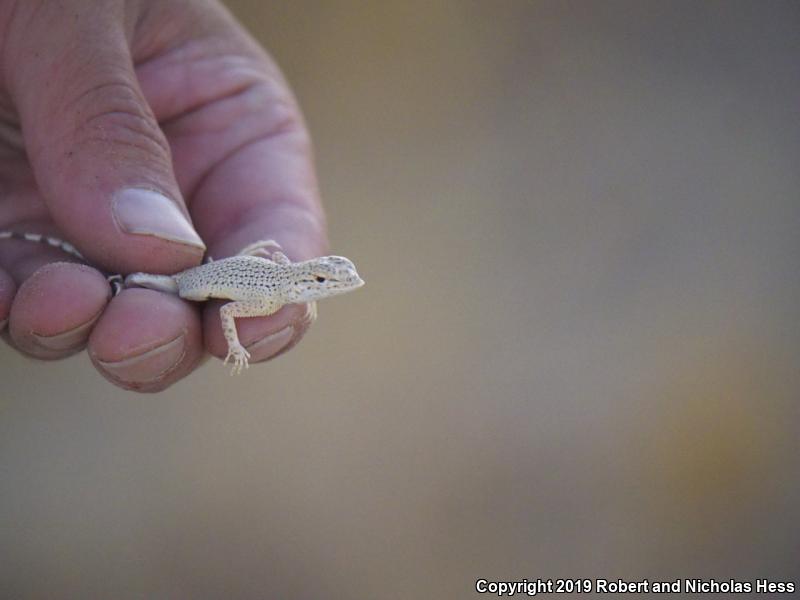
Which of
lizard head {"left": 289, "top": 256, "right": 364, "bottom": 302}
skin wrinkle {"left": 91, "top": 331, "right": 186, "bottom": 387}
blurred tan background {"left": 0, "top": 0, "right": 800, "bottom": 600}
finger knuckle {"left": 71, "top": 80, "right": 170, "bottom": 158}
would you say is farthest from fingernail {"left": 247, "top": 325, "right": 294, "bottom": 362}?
blurred tan background {"left": 0, "top": 0, "right": 800, "bottom": 600}

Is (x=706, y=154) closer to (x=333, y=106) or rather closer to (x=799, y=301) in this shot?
(x=799, y=301)

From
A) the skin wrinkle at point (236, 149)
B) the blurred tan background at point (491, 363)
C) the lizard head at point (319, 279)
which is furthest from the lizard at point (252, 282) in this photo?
the blurred tan background at point (491, 363)

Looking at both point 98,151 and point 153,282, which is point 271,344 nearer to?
point 153,282

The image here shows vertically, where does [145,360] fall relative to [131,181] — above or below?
below

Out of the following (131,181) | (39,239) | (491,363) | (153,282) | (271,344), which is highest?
(131,181)

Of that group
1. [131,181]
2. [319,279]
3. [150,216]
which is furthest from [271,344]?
[131,181]

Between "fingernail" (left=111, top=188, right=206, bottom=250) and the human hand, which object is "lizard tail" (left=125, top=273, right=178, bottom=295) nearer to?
the human hand

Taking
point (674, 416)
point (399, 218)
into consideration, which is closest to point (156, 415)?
point (399, 218)
